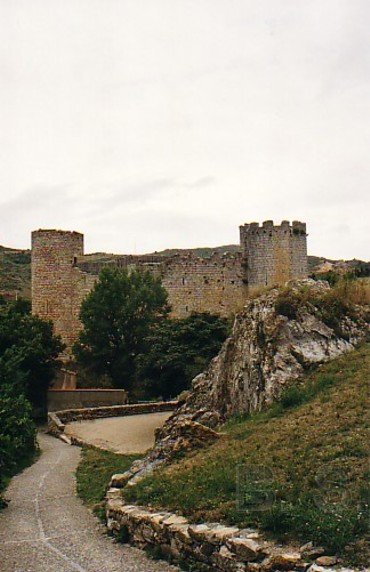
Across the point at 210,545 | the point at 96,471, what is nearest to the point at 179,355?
the point at 96,471

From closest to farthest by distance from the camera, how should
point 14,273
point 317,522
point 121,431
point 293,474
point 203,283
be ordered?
point 317,522
point 293,474
point 121,431
point 203,283
point 14,273

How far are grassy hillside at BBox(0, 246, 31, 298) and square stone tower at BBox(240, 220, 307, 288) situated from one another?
70.1ft

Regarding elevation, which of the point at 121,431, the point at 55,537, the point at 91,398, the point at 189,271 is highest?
the point at 189,271

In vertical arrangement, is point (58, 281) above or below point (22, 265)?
below

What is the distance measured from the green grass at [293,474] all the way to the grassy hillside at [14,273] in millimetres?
41939

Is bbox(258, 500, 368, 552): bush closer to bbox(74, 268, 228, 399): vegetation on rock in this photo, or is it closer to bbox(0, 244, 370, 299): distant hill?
bbox(74, 268, 228, 399): vegetation on rock

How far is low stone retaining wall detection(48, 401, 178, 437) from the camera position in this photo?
2472cm

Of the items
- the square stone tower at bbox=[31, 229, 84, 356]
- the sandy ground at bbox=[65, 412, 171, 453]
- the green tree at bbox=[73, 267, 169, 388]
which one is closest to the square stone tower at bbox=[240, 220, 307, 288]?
the green tree at bbox=[73, 267, 169, 388]

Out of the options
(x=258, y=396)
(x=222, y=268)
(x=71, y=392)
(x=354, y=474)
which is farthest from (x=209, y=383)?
(x=222, y=268)

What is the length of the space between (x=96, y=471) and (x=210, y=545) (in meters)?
7.89

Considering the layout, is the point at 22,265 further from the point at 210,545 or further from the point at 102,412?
the point at 210,545

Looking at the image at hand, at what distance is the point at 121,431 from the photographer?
21.3 metres

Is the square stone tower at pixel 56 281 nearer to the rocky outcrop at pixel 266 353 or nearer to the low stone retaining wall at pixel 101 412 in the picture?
the low stone retaining wall at pixel 101 412

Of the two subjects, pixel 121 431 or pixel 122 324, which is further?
pixel 122 324
